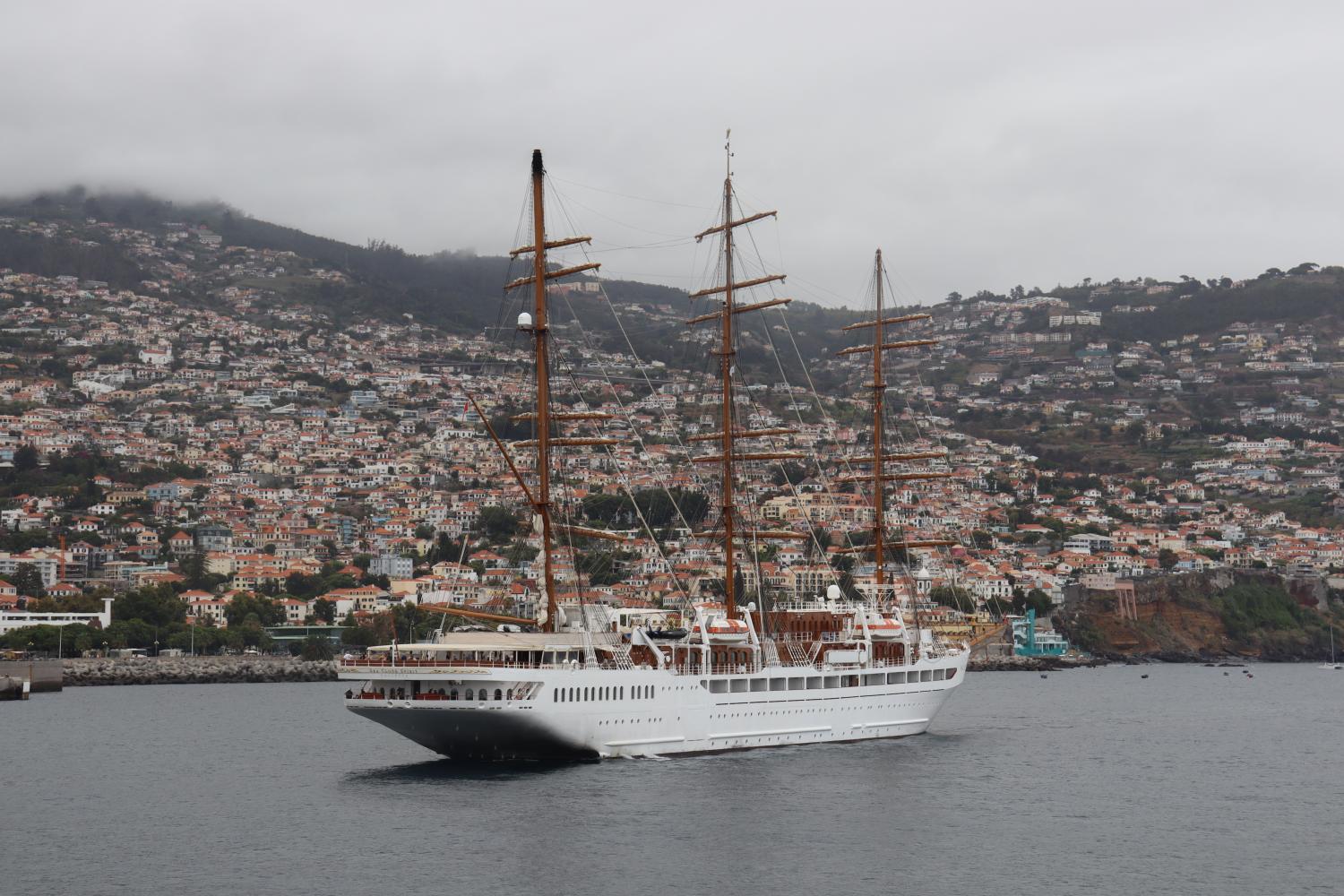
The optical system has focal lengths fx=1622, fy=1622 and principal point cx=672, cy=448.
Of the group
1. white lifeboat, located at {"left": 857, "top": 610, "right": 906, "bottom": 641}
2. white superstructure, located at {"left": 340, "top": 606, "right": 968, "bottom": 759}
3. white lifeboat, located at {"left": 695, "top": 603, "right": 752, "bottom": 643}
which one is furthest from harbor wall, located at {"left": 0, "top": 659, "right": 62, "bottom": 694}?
white lifeboat, located at {"left": 857, "top": 610, "right": 906, "bottom": 641}

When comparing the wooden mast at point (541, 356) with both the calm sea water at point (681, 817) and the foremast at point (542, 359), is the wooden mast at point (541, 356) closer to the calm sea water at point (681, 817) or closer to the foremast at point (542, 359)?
the foremast at point (542, 359)

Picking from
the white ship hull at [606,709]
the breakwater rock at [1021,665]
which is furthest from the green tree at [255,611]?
the white ship hull at [606,709]

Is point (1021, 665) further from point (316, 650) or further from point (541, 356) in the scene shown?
point (541, 356)

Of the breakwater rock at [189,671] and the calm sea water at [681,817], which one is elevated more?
the breakwater rock at [189,671]

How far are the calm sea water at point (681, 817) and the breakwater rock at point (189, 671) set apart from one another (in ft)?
101

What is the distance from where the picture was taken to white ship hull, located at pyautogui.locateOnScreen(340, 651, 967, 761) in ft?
121

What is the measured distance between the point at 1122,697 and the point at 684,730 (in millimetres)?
39962

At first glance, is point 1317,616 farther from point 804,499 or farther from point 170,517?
point 170,517

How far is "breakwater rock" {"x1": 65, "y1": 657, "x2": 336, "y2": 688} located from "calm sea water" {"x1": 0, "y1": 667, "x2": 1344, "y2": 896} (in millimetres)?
30649

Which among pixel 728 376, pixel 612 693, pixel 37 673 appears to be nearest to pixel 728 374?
pixel 728 376

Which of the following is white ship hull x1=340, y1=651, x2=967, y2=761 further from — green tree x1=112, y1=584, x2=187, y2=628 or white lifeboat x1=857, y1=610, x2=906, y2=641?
green tree x1=112, y1=584, x2=187, y2=628

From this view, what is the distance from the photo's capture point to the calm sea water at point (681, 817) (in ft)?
92.3

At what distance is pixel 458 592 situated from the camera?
94.7 meters

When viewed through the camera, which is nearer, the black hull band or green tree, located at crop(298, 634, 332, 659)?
the black hull band
